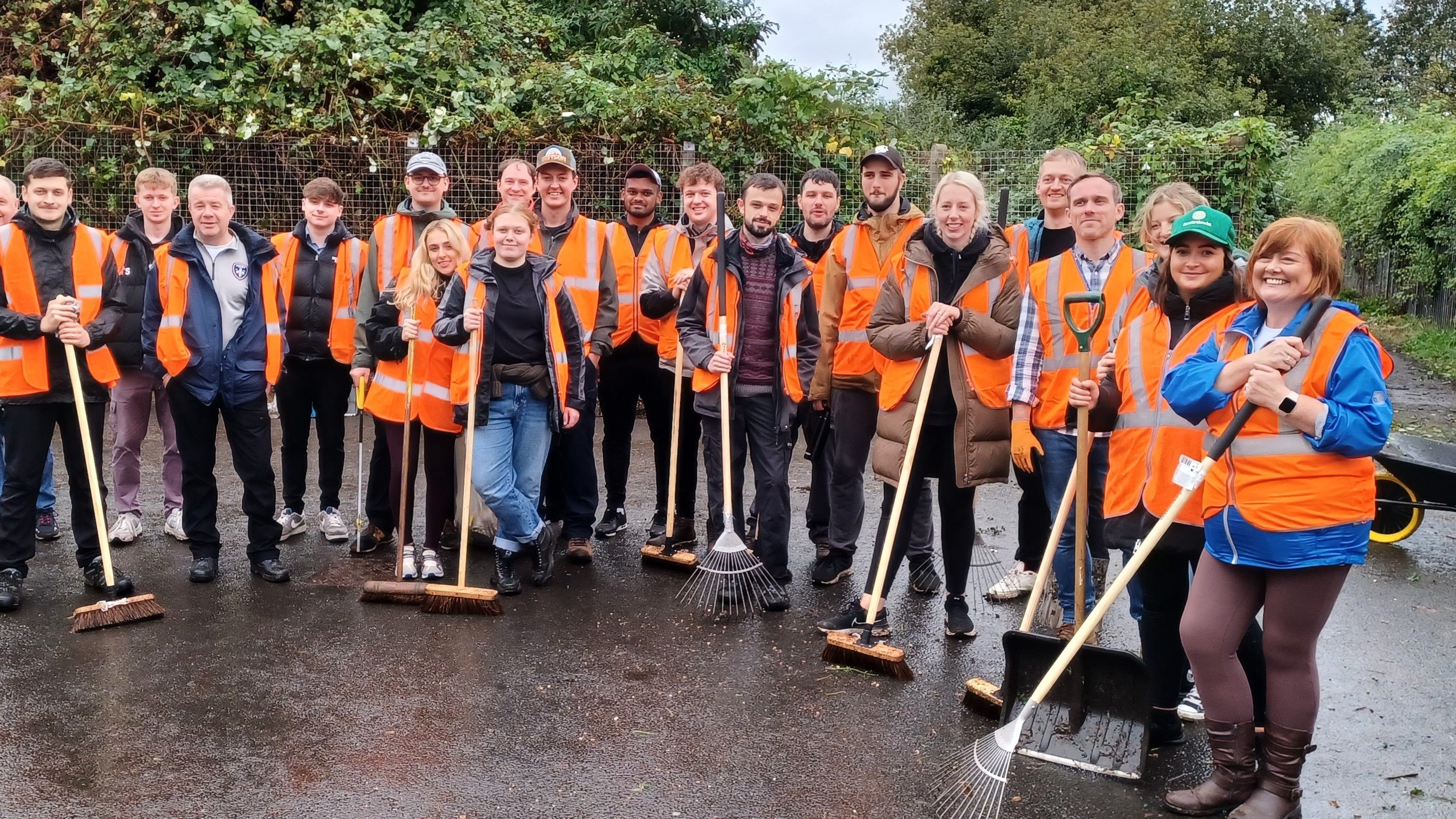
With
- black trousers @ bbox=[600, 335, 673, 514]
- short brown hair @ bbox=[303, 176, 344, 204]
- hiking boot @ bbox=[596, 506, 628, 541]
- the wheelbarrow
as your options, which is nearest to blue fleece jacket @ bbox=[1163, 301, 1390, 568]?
the wheelbarrow

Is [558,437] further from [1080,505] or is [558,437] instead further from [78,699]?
[1080,505]

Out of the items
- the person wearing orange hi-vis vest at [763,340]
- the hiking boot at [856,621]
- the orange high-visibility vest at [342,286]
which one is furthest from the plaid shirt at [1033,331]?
the orange high-visibility vest at [342,286]

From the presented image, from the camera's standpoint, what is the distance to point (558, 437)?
677 centimetres

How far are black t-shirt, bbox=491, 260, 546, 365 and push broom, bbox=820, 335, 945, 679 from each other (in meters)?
2.04

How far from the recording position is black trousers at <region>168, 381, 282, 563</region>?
6215 millimetres

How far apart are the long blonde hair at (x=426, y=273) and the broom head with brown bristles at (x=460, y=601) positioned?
1510 millimetres

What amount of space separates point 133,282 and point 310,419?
126 centimetres

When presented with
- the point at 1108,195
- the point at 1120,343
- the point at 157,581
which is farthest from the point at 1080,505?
the point at 157,581

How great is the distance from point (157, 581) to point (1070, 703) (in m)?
4.65

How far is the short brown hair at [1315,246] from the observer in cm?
359

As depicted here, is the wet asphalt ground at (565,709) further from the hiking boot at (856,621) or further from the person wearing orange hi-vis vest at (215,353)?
the person wearing orange hi-vis vest at (215,353)

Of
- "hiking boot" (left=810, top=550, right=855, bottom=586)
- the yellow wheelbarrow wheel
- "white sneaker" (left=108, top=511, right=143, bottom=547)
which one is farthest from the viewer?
"white sneaker" (left=108, top=511, right=143, bottom=547)

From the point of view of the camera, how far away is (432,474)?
6.46 meters

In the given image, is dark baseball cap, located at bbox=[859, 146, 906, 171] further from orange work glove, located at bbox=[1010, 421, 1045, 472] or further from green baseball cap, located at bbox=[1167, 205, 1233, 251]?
green baseball cap, located at bbox=[1167, 205, 1233, 251]
